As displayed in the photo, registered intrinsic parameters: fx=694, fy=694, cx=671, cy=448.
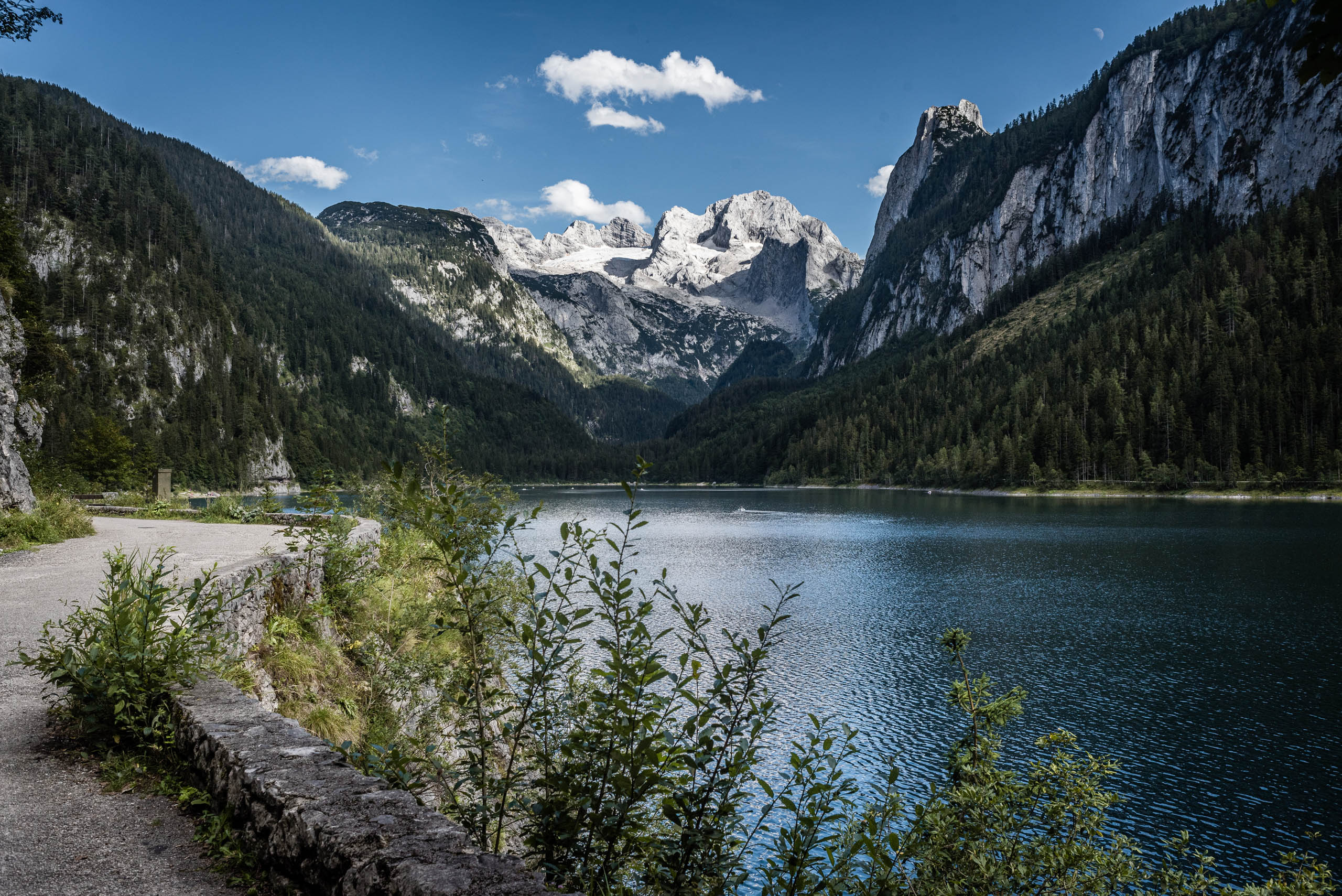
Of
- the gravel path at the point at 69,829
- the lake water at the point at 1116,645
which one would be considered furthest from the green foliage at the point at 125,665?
the lake water at the point at 1116,645

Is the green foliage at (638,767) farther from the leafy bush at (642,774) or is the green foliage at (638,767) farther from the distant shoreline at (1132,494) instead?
the distant shoreline at (1132,494)

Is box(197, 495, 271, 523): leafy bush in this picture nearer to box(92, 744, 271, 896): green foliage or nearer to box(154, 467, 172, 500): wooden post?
box(154, 467, 172, 500): wooden post

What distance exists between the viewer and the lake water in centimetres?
1797

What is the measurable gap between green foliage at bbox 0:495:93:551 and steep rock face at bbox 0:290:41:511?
0.71 metres

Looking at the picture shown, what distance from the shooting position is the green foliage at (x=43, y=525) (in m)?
18.4

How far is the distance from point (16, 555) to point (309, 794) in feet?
58.9

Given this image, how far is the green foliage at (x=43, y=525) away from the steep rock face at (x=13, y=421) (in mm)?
712

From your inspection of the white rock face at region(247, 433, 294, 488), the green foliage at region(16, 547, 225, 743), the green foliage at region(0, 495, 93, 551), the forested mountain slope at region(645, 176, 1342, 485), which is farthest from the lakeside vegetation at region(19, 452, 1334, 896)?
the white rock face at region(247, 433, 294, 488)

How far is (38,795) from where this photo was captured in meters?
6.05

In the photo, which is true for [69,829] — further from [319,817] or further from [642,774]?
[642,774]

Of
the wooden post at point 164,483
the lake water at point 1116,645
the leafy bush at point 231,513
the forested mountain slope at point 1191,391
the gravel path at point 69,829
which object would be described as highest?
the forested mountain slope at point 1191,391

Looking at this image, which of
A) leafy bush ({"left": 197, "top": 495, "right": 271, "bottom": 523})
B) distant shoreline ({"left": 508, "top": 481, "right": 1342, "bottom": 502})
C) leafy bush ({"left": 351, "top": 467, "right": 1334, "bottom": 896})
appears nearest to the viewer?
leafy bush ({"left": 351, "top": 467, "right": 1334, "bottom": 896})

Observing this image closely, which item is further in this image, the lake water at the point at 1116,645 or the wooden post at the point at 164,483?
the wooden post at the point at 164,483

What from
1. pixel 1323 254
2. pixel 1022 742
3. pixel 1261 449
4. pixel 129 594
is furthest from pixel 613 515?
pixel 1323 254
